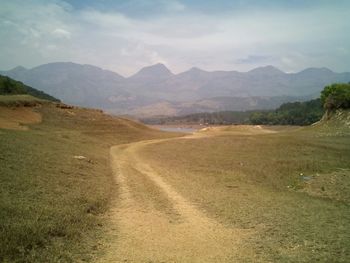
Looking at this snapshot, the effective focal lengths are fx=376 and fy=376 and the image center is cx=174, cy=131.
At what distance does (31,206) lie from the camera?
11.8 m

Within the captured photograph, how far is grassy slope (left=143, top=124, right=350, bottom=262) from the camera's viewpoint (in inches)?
416

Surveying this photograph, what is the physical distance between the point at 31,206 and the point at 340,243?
9.28 m

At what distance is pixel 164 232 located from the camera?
11.7m

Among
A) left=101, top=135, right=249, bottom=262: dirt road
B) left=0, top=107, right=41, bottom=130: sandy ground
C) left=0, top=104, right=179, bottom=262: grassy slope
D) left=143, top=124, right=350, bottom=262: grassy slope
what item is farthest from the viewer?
left=0, top=107, right=41, bottom=130: sandy ground

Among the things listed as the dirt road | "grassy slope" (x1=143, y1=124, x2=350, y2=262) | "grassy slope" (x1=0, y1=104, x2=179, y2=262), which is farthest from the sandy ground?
the dirt road

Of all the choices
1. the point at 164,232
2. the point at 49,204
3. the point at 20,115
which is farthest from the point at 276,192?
the point at 20,115

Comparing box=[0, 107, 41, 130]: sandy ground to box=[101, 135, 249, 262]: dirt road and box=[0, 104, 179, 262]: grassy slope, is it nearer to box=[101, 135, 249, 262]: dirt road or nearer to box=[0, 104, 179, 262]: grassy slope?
box=[0, 104, 179, 262]: grassy slope

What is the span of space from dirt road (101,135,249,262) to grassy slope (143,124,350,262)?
68 cm

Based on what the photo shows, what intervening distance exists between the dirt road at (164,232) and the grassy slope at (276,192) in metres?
0.68

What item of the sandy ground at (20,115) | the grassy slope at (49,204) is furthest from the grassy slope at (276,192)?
the sandy ground at (20,115)

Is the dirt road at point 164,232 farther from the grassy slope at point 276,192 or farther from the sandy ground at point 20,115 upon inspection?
the sandy ground at point 20,115

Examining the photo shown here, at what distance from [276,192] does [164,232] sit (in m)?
8.67

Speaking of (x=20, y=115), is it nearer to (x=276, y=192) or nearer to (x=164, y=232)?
(x=276, y=192)

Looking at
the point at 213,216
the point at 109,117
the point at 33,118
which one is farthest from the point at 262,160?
the point at 109,117
